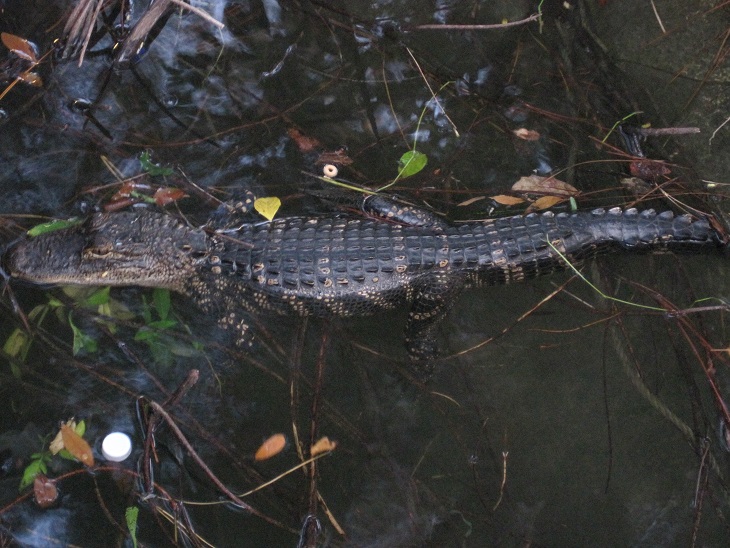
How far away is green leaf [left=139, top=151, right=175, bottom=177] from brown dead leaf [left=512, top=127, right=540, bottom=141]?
2.17m

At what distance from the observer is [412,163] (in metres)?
3.90

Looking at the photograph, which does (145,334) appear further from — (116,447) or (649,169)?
(649,169)

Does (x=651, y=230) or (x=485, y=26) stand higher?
(x=485, y=26)

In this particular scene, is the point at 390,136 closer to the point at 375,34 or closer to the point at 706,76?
the point at 375,34

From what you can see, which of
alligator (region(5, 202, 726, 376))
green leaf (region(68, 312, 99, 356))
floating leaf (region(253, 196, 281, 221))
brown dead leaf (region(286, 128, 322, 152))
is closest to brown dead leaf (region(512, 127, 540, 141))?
alligator (region(5, 202, 726, 376))

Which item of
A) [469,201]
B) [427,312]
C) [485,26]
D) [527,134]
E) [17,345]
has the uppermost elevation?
[485,26]

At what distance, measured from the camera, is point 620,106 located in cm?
411

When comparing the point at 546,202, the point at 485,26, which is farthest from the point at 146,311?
the point at 485,26

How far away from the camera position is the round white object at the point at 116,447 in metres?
3.49

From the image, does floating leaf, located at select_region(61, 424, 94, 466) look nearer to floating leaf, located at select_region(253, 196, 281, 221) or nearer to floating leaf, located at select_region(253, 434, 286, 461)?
floating leaf, located at select_region(253, 434, 286, 461)

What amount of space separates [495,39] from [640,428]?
102 inches

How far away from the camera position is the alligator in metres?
3.53

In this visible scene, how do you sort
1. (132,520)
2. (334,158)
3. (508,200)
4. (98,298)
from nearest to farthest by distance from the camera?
1. (132,520)
2. (98,298)
3. (508,200)
4. (334,158)

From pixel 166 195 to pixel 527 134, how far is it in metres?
2.27
